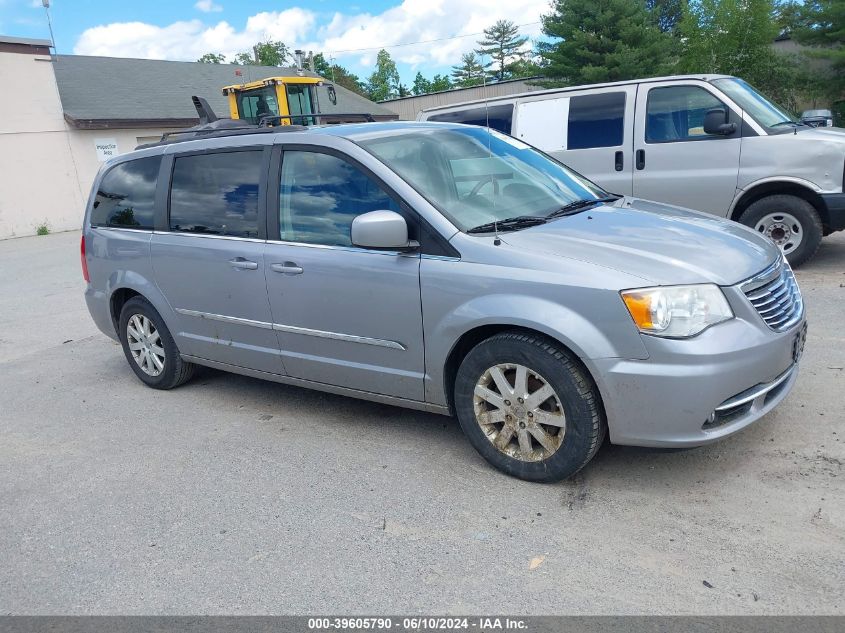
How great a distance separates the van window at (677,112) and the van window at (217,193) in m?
4.77

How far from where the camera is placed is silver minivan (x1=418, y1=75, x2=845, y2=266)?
6.80 m

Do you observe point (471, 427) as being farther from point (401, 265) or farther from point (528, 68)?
point (528, 68)

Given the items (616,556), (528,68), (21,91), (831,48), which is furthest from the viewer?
(528,68)

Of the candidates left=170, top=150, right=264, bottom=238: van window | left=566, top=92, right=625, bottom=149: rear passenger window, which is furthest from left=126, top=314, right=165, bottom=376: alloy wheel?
left=566, top=92, right=625, bottom=149: rear passenger window

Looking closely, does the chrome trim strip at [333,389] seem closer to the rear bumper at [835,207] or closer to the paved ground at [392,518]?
the paved ground at [392,518]

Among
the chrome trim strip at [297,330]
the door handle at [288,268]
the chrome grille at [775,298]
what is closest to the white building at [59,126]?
the chrome trim strip at [297,330]

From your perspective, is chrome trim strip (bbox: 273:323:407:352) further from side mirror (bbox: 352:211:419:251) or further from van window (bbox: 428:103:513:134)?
van window (bbox: 428:103:513:134)

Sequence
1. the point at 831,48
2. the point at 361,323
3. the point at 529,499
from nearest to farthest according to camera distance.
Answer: the point at 529,499 → the point at 361,323 → the point at 831,48

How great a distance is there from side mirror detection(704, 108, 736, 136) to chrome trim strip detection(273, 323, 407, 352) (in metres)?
4.88

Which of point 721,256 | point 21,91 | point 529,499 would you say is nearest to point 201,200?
point 529,499

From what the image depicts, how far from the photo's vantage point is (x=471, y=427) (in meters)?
3.65

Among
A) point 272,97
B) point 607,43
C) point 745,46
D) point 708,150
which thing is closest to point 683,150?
point 708,150

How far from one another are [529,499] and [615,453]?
0.66 meters

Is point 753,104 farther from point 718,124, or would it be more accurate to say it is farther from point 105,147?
point 105,147
